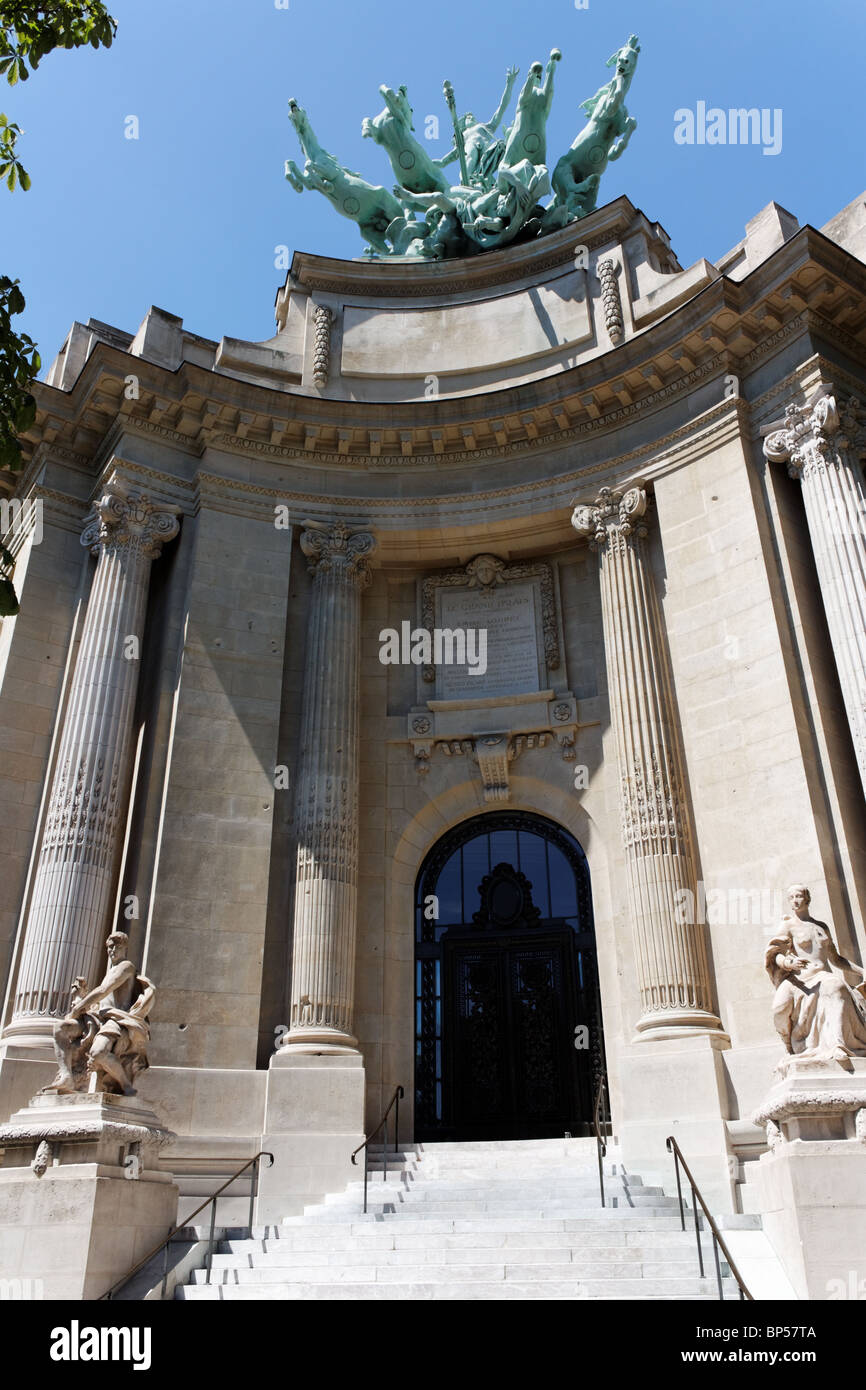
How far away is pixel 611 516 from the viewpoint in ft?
61.0

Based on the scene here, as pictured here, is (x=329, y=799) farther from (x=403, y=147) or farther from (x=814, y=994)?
(x=403, y=147)

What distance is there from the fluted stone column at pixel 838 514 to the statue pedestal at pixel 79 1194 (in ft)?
32.8

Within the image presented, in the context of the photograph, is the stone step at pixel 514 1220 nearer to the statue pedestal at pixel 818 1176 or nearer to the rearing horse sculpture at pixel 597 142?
the statue pedestal at pixel 818 1176

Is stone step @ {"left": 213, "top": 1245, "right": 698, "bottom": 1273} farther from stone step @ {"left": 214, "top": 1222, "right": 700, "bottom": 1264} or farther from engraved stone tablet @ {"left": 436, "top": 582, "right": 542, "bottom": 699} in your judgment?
engraved stone tablet @ {"left": 436, "top": 582, "right": 542, "bottom": 699}

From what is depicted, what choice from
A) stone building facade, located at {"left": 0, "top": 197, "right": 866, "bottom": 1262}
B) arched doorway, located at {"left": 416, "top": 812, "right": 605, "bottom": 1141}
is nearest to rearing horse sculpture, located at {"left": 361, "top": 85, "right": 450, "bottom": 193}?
stone building facade, located at {"left": 0, "top": 197, "right": 866, "bottom": 1262}

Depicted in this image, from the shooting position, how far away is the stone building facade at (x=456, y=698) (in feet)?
49.2

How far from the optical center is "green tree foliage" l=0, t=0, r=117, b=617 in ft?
25.9

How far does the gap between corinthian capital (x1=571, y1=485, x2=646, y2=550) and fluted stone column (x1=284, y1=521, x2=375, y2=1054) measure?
389 centimetres

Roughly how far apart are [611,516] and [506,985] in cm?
813

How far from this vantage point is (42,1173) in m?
11.3

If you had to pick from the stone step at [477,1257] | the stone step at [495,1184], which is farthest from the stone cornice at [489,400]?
the stone step at [477,1257]

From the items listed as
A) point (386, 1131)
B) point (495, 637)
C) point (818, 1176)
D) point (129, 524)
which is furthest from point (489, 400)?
point (818, 1176)
